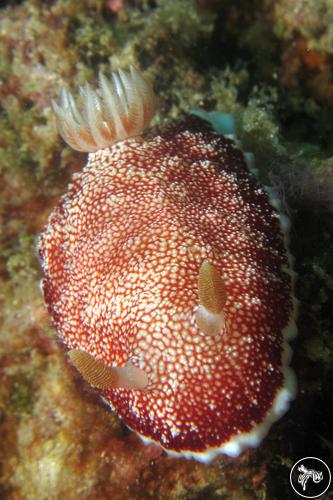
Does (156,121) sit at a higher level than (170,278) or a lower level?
higher

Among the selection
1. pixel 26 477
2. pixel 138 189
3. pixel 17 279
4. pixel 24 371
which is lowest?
pixel 26 477

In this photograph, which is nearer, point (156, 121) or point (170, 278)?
point (170, 278)

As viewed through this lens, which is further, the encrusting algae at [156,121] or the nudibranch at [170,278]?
the encrusting algae at [156,121]

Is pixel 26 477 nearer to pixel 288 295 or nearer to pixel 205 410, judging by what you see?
pixel 205 410

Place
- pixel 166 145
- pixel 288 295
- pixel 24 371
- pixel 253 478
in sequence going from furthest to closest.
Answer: pixel 24 371
pixel 166 145
pixel 253 478
pixel 288 295

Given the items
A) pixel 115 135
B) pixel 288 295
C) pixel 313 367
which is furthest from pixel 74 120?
pixel 313 367

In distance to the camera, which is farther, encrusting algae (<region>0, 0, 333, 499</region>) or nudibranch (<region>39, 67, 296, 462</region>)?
encrusting algae (<region>0, 0, 333, 499</region>)

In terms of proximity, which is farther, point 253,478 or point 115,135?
point 115,135

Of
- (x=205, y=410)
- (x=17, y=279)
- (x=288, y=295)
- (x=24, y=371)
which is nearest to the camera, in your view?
(x=205, y=410)
